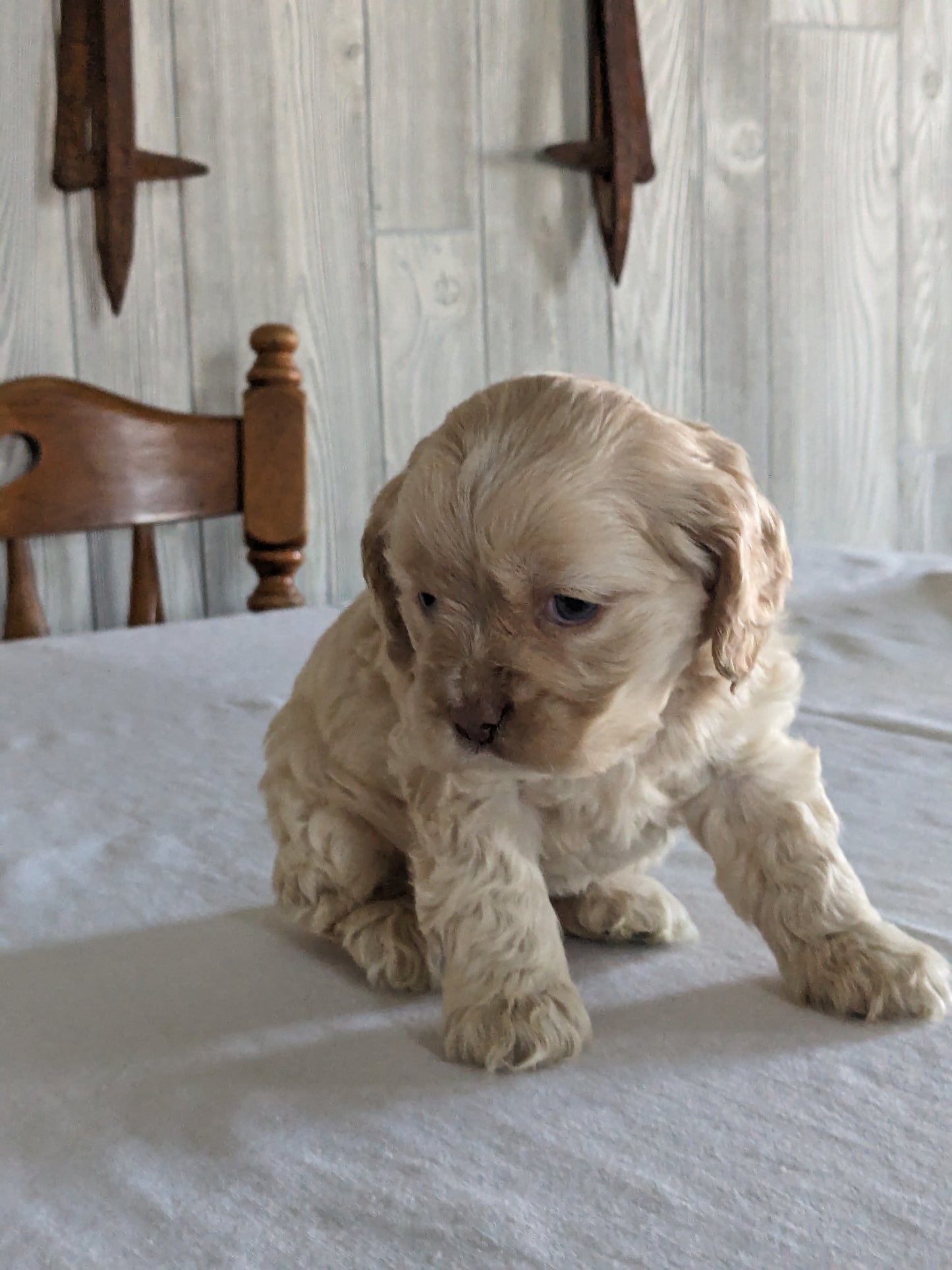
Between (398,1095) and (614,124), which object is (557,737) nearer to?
(398,1095)

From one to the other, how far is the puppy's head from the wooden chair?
4.55 ft

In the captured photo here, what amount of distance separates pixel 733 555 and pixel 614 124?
1.89m

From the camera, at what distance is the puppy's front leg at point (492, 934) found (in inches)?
30.6

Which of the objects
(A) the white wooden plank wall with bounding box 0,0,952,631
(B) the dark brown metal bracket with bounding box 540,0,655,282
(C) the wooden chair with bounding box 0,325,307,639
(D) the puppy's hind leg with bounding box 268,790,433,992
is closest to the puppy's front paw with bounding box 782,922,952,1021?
(D) the puppy's hind leg with bounding box 268,790,433,992

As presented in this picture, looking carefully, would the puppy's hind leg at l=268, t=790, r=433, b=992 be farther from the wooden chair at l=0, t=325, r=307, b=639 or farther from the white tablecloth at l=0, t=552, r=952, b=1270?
the wooden chair at l=0, t=325, r=307, b=639

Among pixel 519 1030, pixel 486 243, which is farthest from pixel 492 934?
pixel 486 243

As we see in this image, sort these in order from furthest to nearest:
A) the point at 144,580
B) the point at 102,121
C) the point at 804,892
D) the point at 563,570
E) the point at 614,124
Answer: the point at 614,124
the point at 144,580
the point at 102,121
the point at 804,892
the point at 563,570

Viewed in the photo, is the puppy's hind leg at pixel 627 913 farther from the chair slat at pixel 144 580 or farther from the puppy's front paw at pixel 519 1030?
the chair slat at pixel 144 580

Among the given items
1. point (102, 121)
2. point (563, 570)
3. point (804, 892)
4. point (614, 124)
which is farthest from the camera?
point (614, 124)

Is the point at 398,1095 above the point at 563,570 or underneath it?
underneath

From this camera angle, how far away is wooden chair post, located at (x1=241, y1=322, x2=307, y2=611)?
2.21m

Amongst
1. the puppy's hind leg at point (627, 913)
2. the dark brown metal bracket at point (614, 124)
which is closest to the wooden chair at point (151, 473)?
the dark brown metal bracket at point (614, 124)

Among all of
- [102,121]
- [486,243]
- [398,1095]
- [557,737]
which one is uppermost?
[102,121]

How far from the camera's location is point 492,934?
83cm
